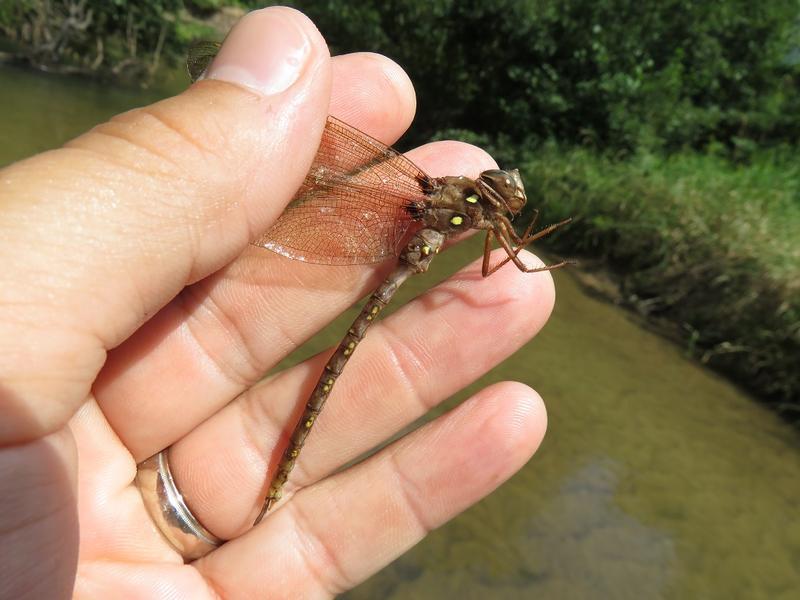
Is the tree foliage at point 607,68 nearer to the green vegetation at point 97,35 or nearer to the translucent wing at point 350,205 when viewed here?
the green vegetation at point 97,35

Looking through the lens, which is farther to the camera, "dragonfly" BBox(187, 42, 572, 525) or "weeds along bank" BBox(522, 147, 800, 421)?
"weeds along bank" BBox(522, 147, 800, 421)

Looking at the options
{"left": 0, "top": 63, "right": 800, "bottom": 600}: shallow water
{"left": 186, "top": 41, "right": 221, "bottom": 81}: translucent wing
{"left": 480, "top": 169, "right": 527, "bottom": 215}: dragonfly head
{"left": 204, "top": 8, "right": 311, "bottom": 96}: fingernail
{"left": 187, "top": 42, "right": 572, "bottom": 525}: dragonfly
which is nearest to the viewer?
{"left": 204, "top": 8, "right": 311, "bottom": 96}: fingernail

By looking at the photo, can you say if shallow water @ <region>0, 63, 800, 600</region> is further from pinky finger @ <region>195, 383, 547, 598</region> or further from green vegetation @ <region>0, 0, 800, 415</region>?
pinky finger @ <region>195, 383, 547, 598</region>

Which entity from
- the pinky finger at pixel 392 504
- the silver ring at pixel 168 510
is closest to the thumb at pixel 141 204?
the silver ring at pixel 168 510

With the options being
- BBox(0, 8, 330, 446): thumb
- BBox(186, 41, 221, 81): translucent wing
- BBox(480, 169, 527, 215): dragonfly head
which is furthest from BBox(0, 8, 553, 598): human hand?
BBox(186, 41, 221, 81): translucent wing

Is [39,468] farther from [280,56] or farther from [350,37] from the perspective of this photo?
[350,37]

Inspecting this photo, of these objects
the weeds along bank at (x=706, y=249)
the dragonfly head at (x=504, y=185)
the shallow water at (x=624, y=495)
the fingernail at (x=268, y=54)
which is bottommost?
the shallow water at (x=624, y=495)

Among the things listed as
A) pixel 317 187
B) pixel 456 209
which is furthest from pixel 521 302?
pixel 317 187
